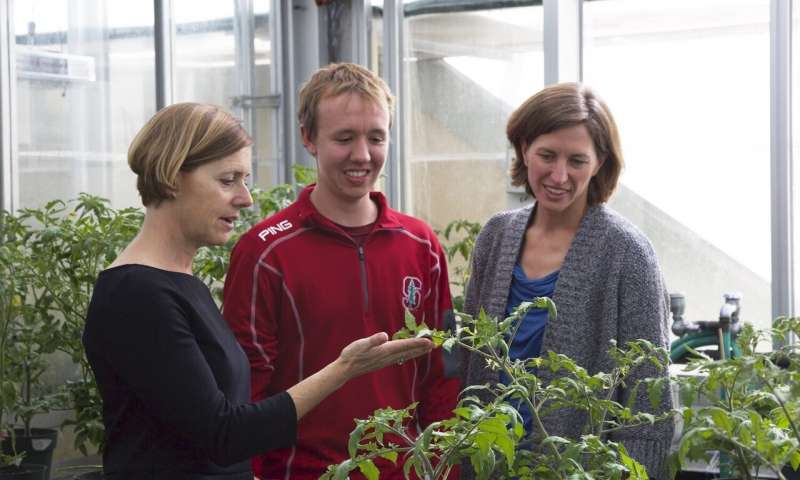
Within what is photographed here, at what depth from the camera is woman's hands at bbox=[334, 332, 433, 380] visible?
1772mm

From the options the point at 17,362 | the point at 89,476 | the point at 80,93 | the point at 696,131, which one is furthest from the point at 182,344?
the point at 696,131

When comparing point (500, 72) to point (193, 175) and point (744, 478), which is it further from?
point (744, 478)

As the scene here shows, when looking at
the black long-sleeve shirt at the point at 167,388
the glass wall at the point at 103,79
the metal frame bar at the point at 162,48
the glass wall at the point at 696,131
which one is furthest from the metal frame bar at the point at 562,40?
the black long-sleeve shirt at the point at 167,388

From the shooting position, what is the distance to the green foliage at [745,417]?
47.5 inches

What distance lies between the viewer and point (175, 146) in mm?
1768

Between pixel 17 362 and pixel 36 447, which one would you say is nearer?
pixel 17 362

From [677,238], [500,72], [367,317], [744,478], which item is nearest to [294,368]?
[367,317]

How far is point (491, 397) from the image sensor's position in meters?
2.19

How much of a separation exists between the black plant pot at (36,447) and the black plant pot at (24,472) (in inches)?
3.5

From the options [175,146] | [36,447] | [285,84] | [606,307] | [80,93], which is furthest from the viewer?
[285,84]

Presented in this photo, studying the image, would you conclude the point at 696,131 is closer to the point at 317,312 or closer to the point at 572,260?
the point at 572,260

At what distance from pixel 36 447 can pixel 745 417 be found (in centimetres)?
300

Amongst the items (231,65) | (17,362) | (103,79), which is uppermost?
(231,65)

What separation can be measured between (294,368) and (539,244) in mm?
560
